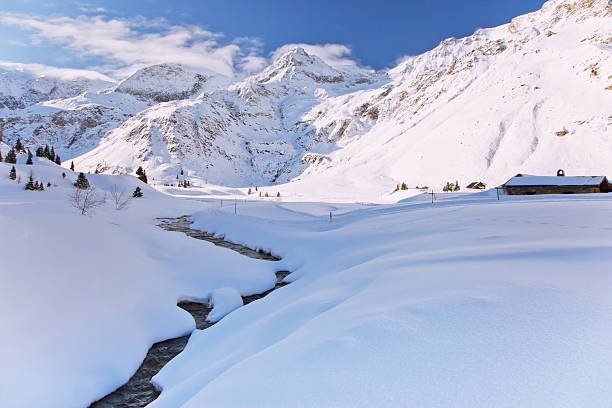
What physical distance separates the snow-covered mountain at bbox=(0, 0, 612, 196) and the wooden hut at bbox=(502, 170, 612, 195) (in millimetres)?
24290

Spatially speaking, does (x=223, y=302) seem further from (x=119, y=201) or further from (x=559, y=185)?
(x=559, y=185)

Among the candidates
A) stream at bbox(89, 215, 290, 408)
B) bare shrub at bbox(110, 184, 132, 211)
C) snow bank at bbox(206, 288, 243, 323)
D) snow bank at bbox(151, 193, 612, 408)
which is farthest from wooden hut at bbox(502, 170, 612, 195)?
bare shrub at bbox(110, 184, 132, 211)

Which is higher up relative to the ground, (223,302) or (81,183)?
(81,183)

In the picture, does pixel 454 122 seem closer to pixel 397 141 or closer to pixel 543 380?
pixel 397 141

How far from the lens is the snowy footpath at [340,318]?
2.45m

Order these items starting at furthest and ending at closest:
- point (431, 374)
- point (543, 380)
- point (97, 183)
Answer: point (97, 183), point (431, 374), point (543, 380)

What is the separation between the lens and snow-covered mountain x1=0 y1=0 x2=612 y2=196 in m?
63.8

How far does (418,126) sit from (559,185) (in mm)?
70414

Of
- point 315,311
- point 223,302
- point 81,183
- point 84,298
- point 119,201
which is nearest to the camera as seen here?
point 315,311

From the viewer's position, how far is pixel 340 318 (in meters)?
4.29

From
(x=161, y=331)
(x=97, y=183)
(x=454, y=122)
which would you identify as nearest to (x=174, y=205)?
(x=97, y=183)

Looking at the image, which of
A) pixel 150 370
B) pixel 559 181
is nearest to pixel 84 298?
pixel 150 370

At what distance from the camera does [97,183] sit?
5759 centimetres

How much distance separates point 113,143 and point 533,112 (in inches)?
6447
